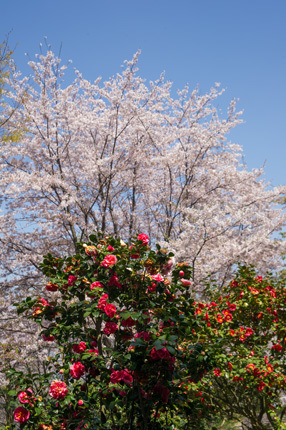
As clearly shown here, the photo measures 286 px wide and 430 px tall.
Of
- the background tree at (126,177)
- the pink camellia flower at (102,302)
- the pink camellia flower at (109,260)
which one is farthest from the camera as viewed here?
the background tree at (126,177)

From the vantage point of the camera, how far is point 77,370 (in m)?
3.04

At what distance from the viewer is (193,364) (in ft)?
11.0

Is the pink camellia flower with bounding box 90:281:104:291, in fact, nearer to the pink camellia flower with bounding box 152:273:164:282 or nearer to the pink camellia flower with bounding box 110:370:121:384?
the pink camellia flower with bounding box 152:273:164:282

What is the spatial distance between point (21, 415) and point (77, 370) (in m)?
0.56

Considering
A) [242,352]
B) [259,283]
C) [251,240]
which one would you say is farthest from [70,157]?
[242,352]

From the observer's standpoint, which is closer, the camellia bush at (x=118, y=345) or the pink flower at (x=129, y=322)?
the camellia bush at (x=118, y=345)

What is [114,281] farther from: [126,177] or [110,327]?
[126,177]

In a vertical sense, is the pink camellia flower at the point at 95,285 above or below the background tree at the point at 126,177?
below

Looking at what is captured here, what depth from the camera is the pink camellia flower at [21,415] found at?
2.92 meters

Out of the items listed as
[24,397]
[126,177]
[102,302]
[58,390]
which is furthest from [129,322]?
[126,177]

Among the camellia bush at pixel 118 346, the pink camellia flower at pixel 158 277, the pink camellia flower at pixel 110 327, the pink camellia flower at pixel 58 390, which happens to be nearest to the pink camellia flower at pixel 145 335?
the camellia bush at pixel 118 346

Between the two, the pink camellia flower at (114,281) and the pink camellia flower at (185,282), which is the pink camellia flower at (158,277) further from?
the pink camellia flower at (114,281)

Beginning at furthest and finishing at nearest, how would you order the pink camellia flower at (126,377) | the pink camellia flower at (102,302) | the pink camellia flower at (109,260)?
1. the pink camellia flower at (109,260)
2. the pink camellia flower at (102,302)
3. the pink camellia flower at (126,377)

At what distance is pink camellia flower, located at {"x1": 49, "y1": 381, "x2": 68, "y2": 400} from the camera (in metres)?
3.01
